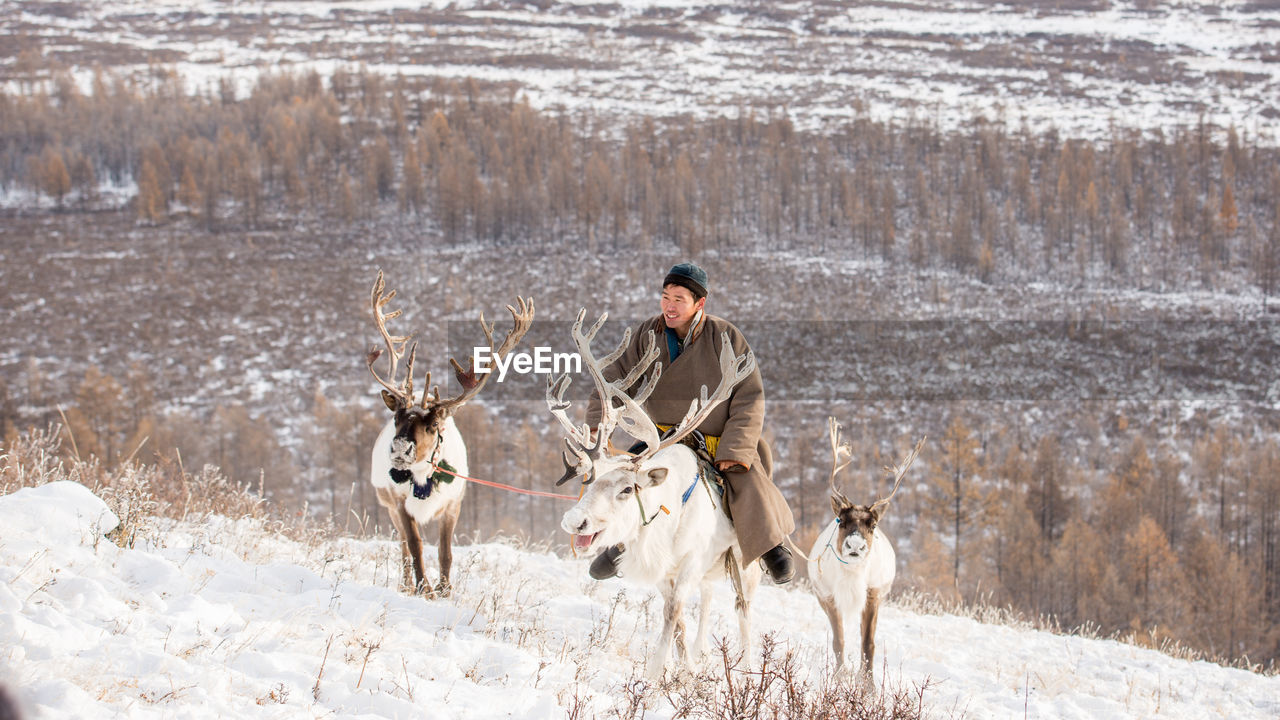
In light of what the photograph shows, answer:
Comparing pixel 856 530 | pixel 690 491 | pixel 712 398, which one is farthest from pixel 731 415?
pixel 856 530

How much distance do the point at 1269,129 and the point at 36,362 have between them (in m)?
139

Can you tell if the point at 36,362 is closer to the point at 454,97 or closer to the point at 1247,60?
the point at 454,97

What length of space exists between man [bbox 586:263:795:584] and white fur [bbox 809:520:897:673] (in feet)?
3.85

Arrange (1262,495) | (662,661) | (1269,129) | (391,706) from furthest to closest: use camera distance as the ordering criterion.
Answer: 1. (1269,129)
2. (1262,495)
3. (662,661)
4. (391,706)

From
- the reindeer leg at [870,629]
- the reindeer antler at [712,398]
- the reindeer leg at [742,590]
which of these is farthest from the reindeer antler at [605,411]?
the reindeer leg at [870,629]

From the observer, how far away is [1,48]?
5704 inches

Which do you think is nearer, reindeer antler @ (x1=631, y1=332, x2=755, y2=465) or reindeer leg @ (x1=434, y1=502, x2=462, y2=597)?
reindeer antler @ (x1=631, y1=332, x2=755, y2=465)

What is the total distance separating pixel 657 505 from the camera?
5617 millimetres

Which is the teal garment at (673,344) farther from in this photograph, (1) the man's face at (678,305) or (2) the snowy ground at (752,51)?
(2) the snowy ground at (752,51)

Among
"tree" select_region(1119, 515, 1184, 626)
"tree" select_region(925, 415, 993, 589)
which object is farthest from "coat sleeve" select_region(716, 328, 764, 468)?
"tree" select_region(1119, 515, 1184, 626)

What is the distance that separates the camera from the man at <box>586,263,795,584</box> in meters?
6.00

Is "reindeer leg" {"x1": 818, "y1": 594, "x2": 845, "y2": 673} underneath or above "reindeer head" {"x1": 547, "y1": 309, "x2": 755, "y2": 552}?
underneath

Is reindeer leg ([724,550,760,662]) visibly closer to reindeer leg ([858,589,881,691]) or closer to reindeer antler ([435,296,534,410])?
reindeer leg ([858,589,881,691])

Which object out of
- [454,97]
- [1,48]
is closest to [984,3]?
[454,97]
